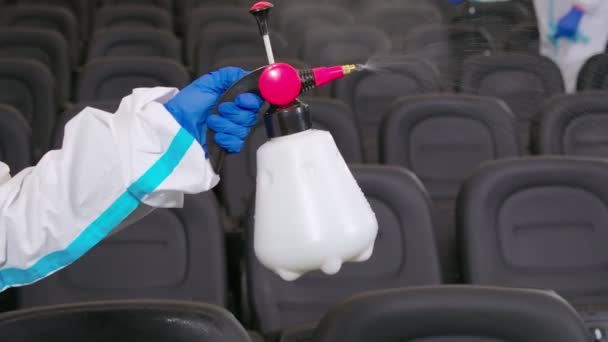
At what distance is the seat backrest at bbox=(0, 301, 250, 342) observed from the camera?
94 centimetres

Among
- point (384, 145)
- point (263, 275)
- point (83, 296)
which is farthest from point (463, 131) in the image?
point (83, 296)

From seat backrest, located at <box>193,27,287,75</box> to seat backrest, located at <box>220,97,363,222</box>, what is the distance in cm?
134

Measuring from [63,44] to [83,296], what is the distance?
1911mm

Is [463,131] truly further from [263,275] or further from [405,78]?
[263,275]

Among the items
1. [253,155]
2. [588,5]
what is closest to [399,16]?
[588,5]

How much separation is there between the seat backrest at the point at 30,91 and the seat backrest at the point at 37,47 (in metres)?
0.52

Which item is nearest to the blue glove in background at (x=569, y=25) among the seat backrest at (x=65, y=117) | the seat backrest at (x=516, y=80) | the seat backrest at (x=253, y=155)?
the seat backrest at (x=516, y=80)

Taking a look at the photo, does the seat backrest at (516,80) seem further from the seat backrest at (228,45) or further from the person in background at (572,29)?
the seat backrest at (228,45)

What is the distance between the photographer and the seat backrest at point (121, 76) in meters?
2.95

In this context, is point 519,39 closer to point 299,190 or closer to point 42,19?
point 42,19

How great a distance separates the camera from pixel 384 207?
186cm

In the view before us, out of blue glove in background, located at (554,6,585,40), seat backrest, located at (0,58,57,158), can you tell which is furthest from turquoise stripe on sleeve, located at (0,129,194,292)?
blue glove in background, located at (554,6,585,40)

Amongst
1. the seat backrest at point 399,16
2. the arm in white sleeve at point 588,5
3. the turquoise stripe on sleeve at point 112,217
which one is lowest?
the seat backrest at point 399,16

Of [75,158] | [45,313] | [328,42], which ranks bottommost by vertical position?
[328,42]
